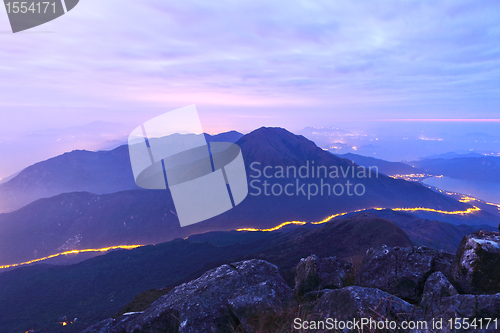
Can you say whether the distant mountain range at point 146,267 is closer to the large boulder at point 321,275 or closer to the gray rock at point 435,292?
the large boulder at point 321,275

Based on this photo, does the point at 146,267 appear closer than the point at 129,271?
No

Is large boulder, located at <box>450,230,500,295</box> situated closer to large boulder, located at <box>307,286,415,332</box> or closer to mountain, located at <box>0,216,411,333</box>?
large boulder, located at <box>307,286,415,332</box>

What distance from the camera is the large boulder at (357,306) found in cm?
571

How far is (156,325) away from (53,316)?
7719 centimetres

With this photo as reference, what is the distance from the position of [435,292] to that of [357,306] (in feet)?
7.61

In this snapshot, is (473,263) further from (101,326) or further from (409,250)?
(101,326)

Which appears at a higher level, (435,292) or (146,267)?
(435,292)

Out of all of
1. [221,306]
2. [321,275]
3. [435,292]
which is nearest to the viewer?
[435,292]

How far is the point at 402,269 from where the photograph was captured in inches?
351

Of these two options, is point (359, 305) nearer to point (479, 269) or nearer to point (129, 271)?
point (479, 269)

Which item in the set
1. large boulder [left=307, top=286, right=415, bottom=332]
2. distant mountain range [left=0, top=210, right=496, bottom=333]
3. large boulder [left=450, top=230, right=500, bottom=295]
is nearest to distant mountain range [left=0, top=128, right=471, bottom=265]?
distant mountain range [left=0, top=210, right=496, bottom=333]

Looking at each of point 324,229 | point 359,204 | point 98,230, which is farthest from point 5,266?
point 359,204

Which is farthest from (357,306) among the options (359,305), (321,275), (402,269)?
(321,275)

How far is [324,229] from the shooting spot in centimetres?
7850
